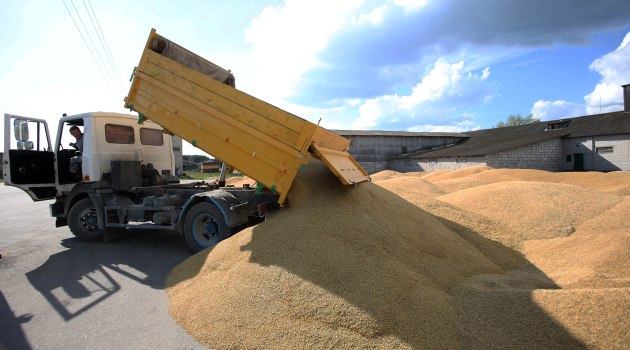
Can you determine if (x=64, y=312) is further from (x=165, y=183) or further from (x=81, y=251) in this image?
(x=165, y=183)

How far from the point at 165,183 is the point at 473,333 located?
23.3ft

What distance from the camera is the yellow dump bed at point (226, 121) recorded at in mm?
5250

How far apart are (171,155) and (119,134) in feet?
4.56

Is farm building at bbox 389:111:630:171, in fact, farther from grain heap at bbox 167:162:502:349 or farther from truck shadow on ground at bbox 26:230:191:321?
truck shadow on ground at bbox 26:230:191:321

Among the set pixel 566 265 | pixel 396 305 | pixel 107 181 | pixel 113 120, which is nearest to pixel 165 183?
pixel 107 181

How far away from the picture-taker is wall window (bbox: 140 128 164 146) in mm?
8336

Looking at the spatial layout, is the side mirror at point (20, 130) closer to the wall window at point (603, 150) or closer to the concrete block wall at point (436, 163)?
the concrete block wall at point (436, 163)

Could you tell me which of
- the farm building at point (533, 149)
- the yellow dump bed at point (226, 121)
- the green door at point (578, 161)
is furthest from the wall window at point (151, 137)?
the green door at point (578, 161)

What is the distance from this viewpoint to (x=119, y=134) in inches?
309

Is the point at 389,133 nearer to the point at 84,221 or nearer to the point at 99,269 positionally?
the point at 84,221

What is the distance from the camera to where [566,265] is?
514 cm

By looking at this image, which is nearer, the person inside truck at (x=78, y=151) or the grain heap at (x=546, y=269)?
the grain heap at (x=546, y=269)

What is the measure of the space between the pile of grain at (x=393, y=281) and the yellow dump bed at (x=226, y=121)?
0.54 m

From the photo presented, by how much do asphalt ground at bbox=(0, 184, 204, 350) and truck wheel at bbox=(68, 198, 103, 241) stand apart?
23cm
